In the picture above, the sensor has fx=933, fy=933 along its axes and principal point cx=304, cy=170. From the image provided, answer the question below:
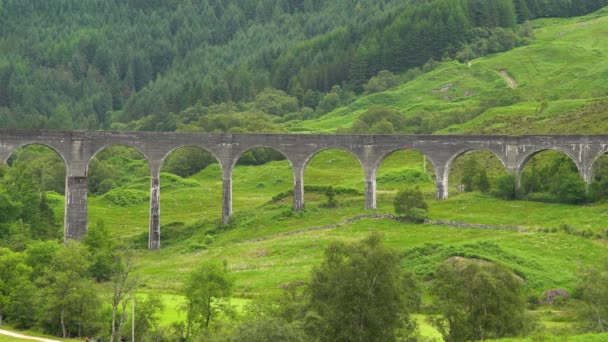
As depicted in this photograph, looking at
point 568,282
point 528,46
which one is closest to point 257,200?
point 568,282

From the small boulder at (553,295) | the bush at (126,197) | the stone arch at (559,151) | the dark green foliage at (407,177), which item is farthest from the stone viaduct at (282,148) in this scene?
the small boulder at (553,295)

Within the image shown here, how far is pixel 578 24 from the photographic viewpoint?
199000mm

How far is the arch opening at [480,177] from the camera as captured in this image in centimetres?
9856

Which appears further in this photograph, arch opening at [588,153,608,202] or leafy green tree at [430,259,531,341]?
arch opening at [588,153,608,202]

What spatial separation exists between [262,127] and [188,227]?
1786 inches

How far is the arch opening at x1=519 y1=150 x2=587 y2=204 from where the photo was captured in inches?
3588

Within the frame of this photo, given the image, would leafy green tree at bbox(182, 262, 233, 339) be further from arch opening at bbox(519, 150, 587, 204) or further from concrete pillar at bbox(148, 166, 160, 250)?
arch opening at bbox(519, 150, 587, 204)

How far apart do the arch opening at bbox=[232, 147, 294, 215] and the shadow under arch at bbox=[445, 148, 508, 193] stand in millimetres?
19635

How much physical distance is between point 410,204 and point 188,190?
44.5 metres

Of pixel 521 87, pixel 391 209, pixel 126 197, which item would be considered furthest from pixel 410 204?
pixel 521 87

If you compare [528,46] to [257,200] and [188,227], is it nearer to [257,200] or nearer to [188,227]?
[257,200]

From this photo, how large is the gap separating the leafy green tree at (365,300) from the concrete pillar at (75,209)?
5217cm

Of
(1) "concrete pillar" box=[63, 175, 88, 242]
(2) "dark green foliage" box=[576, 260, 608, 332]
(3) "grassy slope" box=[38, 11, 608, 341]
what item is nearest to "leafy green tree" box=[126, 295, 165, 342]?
(3) "grassy slope" box=[38, 11, 608, 341]

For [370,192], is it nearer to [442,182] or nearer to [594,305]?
[442,182]
